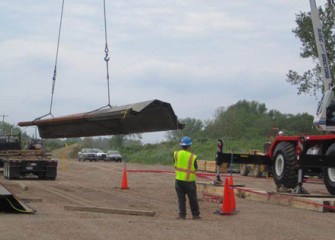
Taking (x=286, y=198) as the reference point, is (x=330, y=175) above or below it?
above

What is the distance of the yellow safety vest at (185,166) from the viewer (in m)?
13.1

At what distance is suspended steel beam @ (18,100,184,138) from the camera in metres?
15.9

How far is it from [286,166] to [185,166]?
6422mm

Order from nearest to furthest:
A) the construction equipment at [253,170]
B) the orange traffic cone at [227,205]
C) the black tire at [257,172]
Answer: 1. the orange traffic cone at [227,205]
2. the construction equipment at [253,170]
3. the black tire at [257,172]

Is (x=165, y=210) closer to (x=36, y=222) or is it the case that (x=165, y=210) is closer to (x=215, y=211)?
(x=215, y=211)

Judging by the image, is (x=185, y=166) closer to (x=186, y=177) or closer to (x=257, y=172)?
(x=186, y=177)

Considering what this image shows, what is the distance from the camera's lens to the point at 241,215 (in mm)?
13945

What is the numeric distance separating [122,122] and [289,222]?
21.7 ft

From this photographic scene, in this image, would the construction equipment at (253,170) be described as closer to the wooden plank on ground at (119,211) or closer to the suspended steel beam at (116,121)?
the suspended steel beam at (116,121)

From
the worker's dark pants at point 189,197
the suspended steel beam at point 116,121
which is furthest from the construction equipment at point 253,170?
the worker's dark pants at point 189,197

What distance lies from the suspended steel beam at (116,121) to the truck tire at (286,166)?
380cm

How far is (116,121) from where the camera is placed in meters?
17.3

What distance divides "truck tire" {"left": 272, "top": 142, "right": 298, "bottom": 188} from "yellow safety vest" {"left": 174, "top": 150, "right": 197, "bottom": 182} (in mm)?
6224

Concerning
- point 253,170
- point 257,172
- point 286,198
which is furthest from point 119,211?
point 253,170
